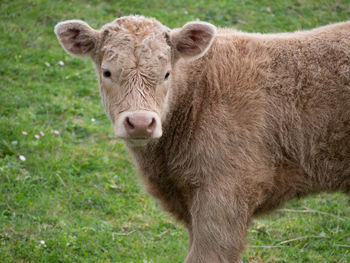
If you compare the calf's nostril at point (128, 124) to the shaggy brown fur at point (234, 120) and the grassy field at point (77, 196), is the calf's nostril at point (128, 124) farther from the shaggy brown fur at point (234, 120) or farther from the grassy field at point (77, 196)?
the grassy field at point (77, 196)

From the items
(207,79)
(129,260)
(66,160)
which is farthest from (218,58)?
(66,160)

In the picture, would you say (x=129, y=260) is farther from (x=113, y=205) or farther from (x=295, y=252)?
(x=295, y=252)

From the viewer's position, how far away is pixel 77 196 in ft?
21.9

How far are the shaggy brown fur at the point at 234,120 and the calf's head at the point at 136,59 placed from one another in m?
0.01

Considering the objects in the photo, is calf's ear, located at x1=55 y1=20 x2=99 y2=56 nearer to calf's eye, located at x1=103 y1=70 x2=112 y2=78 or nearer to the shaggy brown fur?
the shaggy brown fur

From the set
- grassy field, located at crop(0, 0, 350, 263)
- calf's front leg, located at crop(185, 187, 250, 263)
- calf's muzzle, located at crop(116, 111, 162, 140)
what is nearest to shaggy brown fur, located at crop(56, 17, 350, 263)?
calf's front leg, located at crop(185, 187, 250, 263)

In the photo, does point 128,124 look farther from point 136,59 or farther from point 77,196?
point 77,196

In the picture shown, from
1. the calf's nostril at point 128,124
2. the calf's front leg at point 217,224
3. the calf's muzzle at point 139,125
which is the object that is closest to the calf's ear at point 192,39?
the calf's muzzle at point 139,125

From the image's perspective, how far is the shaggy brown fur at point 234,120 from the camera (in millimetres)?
4555

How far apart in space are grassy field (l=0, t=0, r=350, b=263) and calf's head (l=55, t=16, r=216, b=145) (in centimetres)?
203

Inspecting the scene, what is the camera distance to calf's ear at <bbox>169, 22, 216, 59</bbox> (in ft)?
15.7

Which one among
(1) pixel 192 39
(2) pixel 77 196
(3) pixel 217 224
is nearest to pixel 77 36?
(1) pixel 192 39

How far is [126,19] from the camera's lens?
4797 millimetres

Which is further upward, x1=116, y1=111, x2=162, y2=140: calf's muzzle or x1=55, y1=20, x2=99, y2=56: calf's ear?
x1=55, y1=20, x2=99, y2=56: calf's ear
